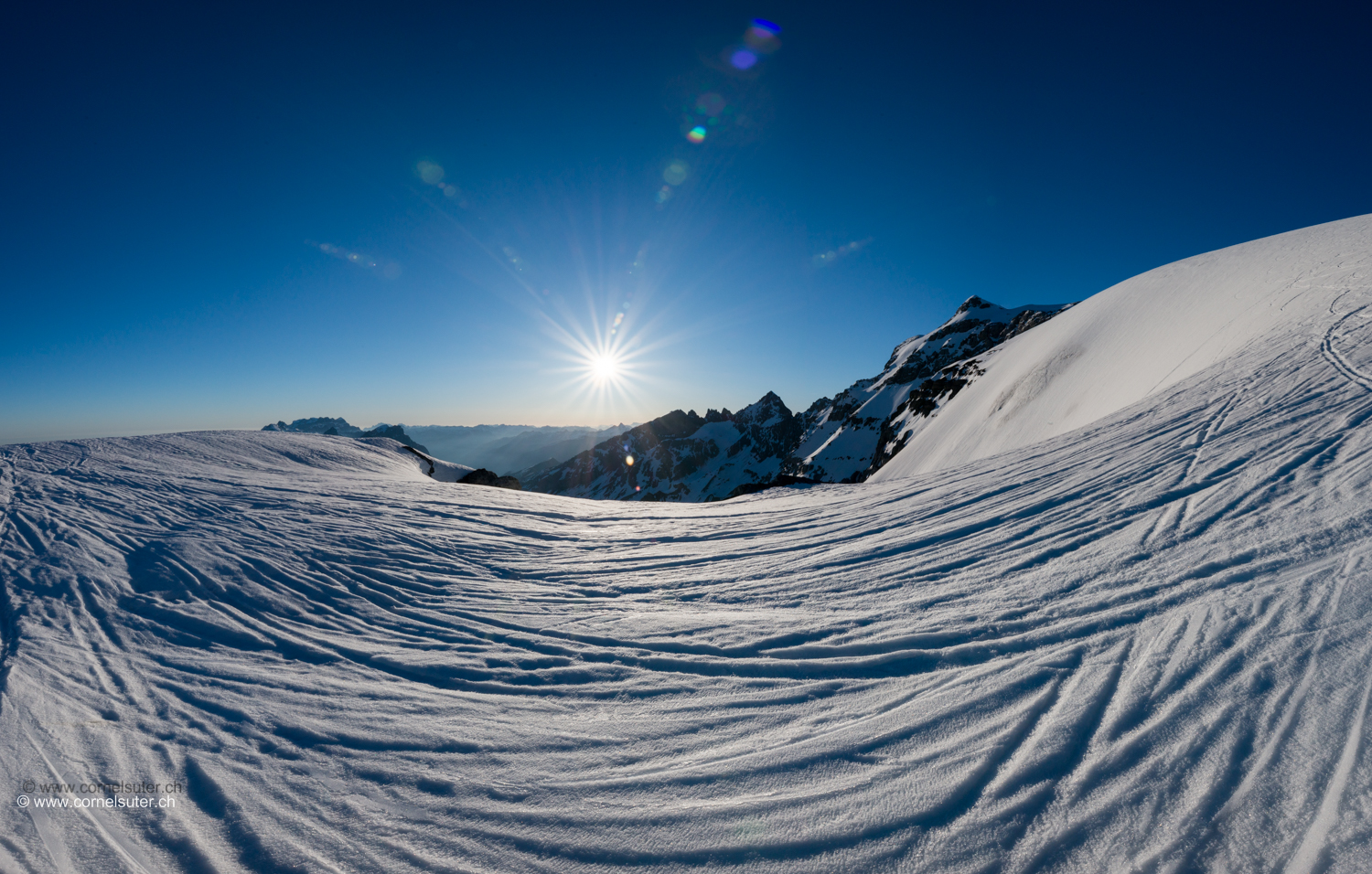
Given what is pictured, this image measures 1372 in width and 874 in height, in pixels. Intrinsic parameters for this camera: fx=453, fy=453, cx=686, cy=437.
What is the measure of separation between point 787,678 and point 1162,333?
17.6 m

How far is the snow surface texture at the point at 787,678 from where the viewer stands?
214cm

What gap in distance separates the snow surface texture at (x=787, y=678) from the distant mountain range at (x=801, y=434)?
10922 millimetres

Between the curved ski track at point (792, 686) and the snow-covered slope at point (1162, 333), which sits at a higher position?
the snow-covered slope at point (1162, 333)

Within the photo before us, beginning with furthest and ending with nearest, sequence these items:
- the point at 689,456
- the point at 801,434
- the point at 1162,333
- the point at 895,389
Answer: the point at 689,456, the point at 801,434, the point at 895,389, the point at 1162,333

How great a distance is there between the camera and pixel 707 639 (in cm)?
418

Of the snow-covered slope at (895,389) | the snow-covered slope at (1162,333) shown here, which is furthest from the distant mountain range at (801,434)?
the snow-covered slope at (1162,333)

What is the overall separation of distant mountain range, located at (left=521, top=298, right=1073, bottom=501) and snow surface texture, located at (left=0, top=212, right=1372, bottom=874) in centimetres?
1092

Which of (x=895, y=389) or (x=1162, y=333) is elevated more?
(x=895, y=389)

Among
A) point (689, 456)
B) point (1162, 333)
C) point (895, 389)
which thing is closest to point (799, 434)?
point (689, 456)

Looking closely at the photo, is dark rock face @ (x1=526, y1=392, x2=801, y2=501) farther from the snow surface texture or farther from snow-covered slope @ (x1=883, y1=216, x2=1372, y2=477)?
the snow surface texture

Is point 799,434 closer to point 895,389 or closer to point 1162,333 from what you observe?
point 895,389

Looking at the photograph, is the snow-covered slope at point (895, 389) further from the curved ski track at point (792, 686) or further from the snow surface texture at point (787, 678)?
the curved ski track at point (792, 686)

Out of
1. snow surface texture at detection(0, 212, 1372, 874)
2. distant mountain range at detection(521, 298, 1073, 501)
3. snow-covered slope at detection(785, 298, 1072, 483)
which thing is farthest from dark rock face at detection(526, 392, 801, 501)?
snow surface texture at detection(0, 212, 1372, 874)

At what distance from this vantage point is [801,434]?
476 feet
